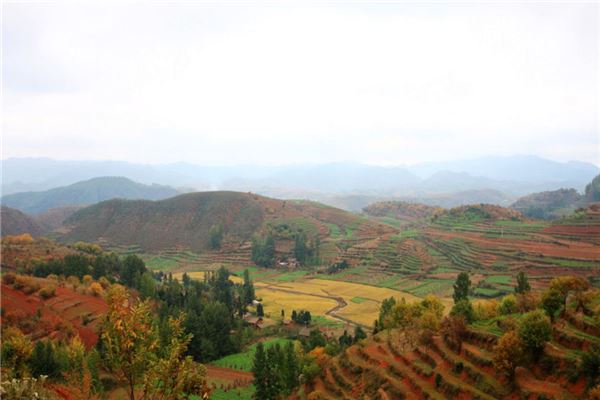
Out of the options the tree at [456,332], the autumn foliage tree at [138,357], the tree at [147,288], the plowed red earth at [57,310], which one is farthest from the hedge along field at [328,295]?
the autumn foliage tree at [138,357]

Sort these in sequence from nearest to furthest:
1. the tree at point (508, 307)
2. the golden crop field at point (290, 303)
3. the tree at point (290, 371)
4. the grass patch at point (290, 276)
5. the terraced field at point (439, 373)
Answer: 1. the terraced field at point (439, 373)
2. the tree at point (508, 307)
3. the tree at point (290, 371)
4. the golden crop field at point (290, 303)
5. the grass patch at point (290, 276)

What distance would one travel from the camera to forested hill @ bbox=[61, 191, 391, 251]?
13675 centimetres

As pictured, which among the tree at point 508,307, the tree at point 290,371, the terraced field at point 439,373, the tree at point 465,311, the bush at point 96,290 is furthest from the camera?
the bush at point 96,290

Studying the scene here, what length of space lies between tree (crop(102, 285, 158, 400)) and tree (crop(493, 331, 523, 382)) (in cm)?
2241

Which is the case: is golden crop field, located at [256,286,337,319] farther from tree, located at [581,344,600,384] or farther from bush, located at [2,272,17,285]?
tree, located at [581,344,600,384]

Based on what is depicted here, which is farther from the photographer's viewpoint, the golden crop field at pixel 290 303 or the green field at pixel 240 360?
the golden crop field at pixel 290 303

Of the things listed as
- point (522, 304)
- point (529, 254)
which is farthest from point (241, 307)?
point (529, 254)

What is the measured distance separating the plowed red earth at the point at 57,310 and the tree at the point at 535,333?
148 ft

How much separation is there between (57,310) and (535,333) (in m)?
54.7

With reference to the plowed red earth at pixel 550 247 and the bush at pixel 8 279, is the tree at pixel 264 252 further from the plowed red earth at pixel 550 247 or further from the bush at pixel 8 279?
the bush at pixel 8 279

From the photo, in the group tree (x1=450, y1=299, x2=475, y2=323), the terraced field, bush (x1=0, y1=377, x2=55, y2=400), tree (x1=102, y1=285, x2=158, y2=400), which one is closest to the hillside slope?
the terraced field

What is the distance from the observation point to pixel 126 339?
10148 mm

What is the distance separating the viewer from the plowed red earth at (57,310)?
47812mm

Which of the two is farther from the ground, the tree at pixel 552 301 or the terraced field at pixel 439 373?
the tree at pixel 552 301
